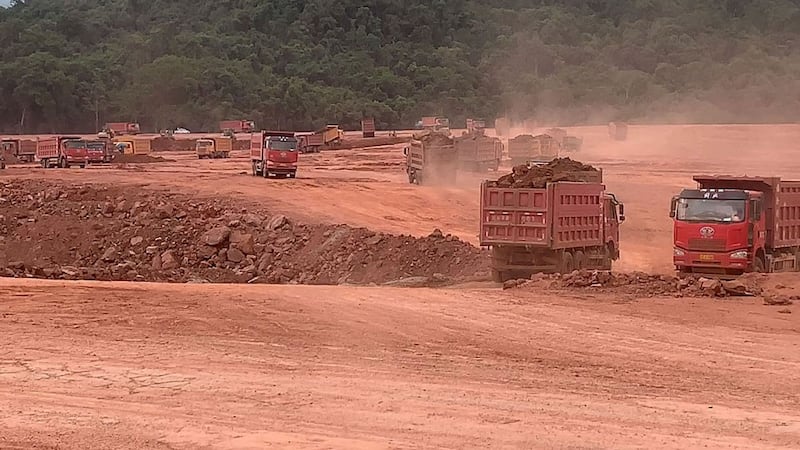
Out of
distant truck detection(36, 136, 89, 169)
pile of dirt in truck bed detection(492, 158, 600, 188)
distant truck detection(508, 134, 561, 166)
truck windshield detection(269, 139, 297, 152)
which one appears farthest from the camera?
distant truck detection(508, 134, 561, 166)

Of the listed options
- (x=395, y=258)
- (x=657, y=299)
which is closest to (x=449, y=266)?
(x=395, y=258)

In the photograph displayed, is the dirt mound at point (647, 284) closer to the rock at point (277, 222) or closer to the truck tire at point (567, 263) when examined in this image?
the truck tire at point (567, 263)

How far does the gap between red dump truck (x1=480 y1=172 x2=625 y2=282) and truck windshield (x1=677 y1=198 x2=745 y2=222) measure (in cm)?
199

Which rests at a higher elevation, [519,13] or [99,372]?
[519,13]

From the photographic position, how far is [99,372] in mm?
12883

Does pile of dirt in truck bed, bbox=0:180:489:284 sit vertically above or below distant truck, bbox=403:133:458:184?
below

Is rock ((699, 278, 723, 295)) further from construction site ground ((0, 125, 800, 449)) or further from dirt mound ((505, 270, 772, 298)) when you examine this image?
construction site ground ((0, 125, 800, 449))

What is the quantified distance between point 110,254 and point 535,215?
1601 centimetres

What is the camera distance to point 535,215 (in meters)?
22.9

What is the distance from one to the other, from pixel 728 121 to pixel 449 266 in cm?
8026

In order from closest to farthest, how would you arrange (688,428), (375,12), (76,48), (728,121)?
(688,428) < (728,121) < (76,48) < (375,12)

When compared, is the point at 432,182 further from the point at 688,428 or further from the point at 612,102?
the point at 612,102

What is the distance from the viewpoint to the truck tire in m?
23.4

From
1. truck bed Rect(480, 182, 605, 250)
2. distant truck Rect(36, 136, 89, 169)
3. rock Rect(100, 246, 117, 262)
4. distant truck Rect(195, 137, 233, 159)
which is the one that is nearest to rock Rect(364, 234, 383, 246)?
truck bed Rect(480, 182, 605, 250)
